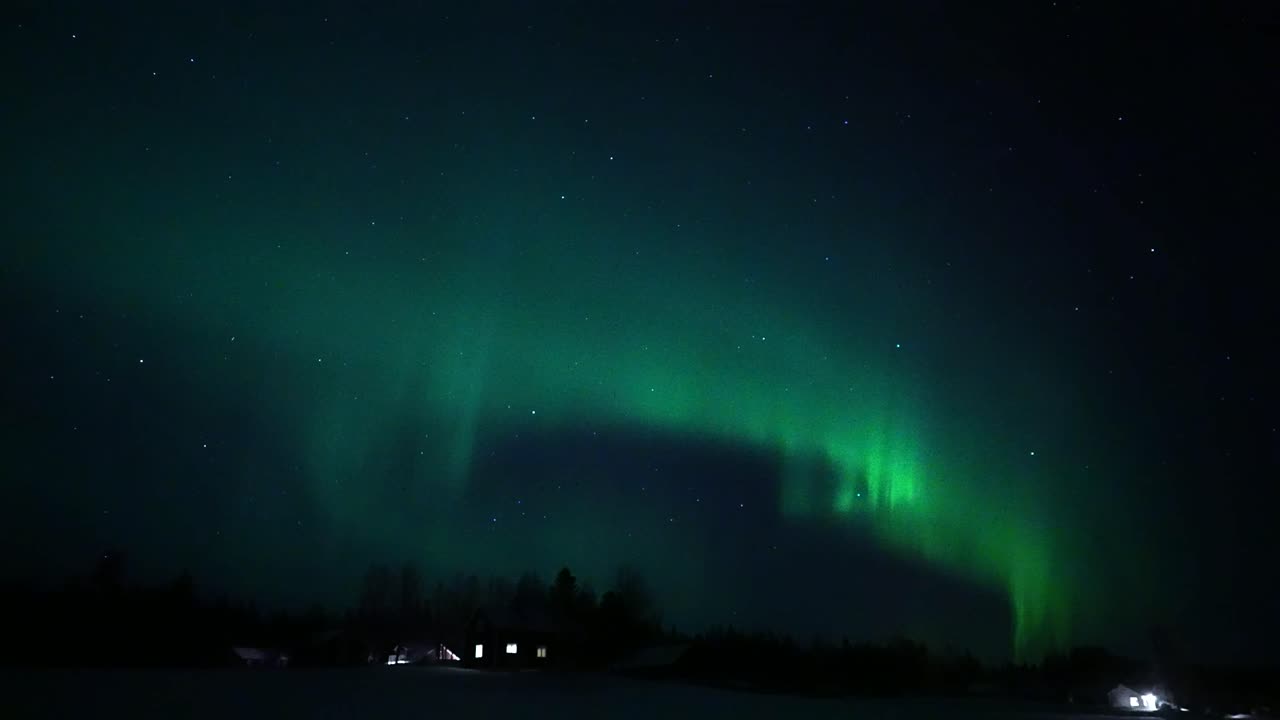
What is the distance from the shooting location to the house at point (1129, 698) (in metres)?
59.9

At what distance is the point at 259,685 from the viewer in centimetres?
3831

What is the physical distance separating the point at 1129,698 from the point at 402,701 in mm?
50411

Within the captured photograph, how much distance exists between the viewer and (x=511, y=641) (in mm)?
73000

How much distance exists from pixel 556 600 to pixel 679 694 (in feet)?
177

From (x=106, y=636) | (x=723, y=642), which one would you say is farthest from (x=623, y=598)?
(x=106, y=636)

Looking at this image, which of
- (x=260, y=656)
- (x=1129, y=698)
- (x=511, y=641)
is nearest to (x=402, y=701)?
(x=511, y=641)

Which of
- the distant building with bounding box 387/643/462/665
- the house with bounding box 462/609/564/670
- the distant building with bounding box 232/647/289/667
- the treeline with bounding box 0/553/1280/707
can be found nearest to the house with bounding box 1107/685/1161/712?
the treeline with bounding box 0/553/1280/707

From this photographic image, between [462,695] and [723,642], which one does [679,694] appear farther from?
[723,642]

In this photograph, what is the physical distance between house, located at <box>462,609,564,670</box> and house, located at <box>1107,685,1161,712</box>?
39138 millimetres

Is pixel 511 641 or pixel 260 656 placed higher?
pixel 511 641

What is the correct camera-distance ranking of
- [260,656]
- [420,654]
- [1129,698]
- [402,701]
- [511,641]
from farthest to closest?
[420,654]
[260,656]
[511,641]
[1129,698]
[402,701]

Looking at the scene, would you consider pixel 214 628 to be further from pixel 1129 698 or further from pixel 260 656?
pixel 1129 698

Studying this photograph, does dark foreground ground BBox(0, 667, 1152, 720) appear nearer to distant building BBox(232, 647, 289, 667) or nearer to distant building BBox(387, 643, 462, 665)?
distant building BBox(232, 647, 289, 667)

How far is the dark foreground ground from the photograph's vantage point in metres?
26.3
